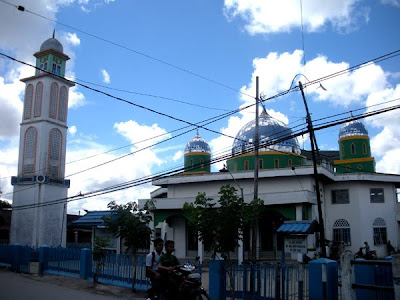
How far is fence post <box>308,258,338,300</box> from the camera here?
868 centimetres

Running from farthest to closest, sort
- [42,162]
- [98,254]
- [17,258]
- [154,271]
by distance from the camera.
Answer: [42,162] → [17,258] → [98,254] → [154,271]

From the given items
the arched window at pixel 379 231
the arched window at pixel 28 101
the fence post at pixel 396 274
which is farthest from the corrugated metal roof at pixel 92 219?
the fence post at pixel 396 274

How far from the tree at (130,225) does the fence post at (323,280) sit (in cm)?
658

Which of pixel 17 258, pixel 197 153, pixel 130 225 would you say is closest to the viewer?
pixel 130 225

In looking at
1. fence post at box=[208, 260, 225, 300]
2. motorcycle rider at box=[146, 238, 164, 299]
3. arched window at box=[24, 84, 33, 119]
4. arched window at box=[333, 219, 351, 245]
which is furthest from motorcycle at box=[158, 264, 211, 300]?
arched window at box=[24, 84, 33, 119]

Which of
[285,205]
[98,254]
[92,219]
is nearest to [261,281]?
[98,254]

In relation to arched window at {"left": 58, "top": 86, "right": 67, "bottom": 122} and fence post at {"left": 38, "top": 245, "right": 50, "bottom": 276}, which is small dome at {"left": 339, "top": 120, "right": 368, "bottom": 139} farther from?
fence post at {"left": 38, "top": 245, "right": 50, "bottom": 276}

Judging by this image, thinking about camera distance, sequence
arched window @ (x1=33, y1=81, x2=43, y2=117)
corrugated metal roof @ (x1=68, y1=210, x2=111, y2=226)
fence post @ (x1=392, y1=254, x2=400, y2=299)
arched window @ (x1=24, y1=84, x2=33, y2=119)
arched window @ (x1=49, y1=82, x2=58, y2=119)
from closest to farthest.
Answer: fence post @ (x1=392, y1=254, x2=400, y2=299) < corrugated metal roof @ (x1=68, y1=210, x2=111, y2=226) < arched window @ (x1=33, y1=81, x2=43, y2=117) < arched window @ (x1=49, y1=82, x2=58, y2=119) < arched window @ (x1=24, y1=84, x2=33, y2=119)

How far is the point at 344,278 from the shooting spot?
26.1 ft

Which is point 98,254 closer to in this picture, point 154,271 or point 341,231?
point 154,271

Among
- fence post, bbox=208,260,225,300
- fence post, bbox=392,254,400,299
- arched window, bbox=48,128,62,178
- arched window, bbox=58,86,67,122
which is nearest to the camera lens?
fence post, bbox=392,254,400,299

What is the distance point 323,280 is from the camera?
28.5ft

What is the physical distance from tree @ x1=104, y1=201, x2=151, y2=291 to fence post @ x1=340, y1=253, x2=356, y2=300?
7515 millimetres

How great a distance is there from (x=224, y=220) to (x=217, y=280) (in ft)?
5.54
